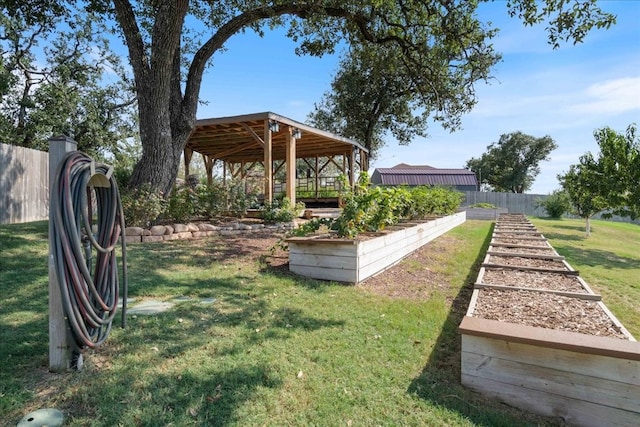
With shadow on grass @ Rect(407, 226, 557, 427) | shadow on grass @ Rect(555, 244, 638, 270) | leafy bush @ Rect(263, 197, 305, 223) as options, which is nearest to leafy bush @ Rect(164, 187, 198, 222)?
leafy bush @ Rect(263, 197, 305, 223)

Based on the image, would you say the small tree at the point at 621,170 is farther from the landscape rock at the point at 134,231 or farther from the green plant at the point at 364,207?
the landscape rock at the point at 134,231

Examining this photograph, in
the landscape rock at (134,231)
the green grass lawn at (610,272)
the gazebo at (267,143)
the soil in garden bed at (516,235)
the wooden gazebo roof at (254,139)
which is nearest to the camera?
the green grass lawn at (610,272)

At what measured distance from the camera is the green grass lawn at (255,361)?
175cm

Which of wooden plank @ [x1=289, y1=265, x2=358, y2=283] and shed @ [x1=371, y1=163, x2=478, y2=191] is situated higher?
shed @ [x1=371, y1=163, x2=478, y2=191]

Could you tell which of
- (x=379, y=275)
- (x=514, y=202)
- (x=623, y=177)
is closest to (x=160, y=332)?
(x=379, y=275)

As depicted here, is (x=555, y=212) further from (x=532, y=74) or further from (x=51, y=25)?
(x=51, y=25)

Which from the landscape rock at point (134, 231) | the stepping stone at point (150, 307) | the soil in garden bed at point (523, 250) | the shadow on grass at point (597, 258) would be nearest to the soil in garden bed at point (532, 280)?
the soil in garden bed at point (523, 250)

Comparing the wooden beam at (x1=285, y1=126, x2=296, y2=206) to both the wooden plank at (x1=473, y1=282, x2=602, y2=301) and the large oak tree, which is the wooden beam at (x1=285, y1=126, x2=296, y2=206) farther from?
the wooden plank at (x1=473, y1=282, x2=602, y2=301)

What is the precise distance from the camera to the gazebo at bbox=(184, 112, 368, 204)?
9.15 m

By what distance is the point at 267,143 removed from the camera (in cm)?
909

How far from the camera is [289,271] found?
4.52m

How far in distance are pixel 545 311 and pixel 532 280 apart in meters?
1.20

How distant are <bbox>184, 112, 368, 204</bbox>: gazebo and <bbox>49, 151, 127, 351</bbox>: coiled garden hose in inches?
263

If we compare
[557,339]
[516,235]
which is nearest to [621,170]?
[516,235]
